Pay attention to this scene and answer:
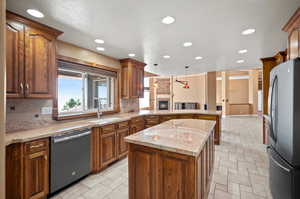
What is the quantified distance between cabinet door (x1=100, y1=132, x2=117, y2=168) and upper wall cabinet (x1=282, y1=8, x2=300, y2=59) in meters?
3.27

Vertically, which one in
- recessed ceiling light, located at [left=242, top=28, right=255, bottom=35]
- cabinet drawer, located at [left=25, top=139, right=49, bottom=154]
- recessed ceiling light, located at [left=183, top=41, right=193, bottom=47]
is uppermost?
recessed ceiling light, located at [left=183, top=41, right=193, bottom=47]

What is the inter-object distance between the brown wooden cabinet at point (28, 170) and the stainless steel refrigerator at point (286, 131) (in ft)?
9.26

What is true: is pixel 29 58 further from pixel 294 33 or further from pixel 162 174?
pixel 294 33

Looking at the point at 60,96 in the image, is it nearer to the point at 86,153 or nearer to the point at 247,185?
the point at 86,153

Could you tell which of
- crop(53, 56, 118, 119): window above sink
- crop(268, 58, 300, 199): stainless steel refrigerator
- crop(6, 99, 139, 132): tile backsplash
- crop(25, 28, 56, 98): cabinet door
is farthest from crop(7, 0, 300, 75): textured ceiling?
crop(6, 99, 139, 132): tile backsplash

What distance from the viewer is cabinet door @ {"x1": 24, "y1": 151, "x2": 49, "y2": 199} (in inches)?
65.8

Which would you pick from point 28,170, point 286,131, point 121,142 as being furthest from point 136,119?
point 286,131

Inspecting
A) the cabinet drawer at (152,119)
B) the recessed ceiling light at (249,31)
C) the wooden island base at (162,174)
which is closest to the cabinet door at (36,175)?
the wooden island base at (162,174)

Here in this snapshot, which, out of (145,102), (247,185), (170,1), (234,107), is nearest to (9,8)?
(170,1)

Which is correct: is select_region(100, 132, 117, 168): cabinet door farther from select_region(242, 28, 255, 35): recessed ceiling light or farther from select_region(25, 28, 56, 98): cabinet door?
select_region(242, 28, 255, 35): recessed ceiling light

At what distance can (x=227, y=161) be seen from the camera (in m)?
2.97

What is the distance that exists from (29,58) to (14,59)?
17 cm

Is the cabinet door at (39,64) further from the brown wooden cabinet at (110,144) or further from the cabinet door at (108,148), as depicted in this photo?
the cabinet door at (108,148)

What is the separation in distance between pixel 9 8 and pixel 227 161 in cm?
441
